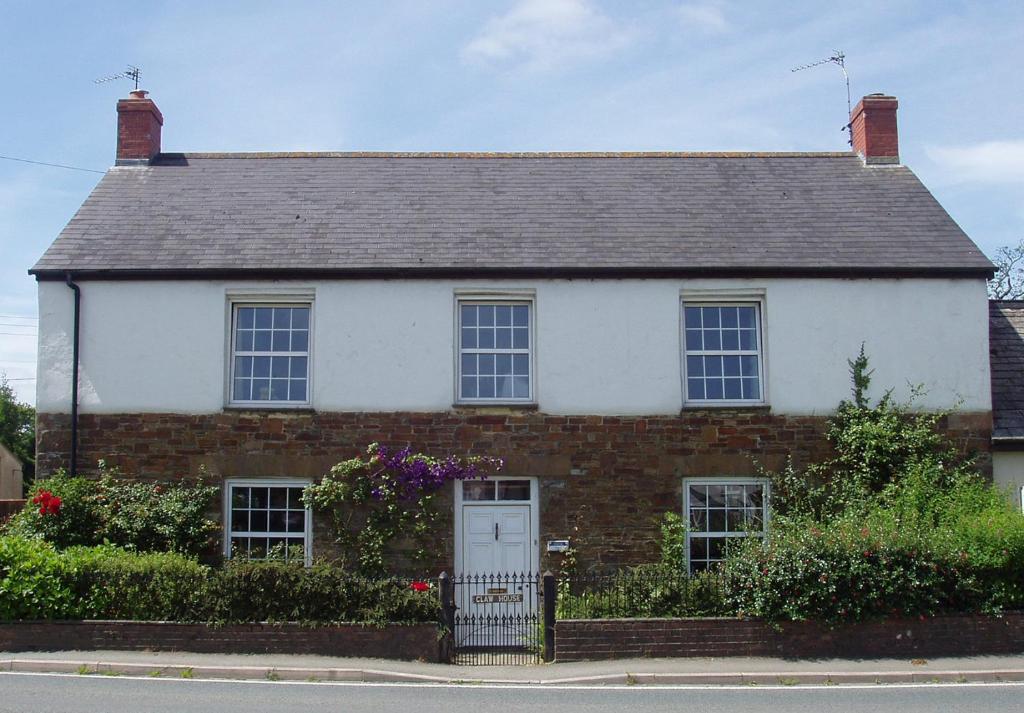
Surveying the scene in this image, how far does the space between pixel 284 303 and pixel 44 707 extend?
768 cm

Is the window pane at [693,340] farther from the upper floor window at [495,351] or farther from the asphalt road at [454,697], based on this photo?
the asphalt road at [454,697]

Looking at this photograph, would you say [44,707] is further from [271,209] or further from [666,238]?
[666,238]

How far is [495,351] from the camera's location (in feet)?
51.3

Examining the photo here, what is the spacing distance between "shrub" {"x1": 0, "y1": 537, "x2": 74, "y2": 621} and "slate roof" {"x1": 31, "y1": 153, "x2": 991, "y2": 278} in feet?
15.8

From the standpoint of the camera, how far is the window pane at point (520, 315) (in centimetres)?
1578

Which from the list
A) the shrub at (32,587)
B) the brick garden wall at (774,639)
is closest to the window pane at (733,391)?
the brick garden wall at (774,639)

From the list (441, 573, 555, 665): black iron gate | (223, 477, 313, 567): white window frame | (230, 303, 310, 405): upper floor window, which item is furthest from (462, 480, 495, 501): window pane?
(230, 303, 310, 405): upper floor window

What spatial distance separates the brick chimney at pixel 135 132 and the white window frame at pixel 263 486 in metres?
6.91

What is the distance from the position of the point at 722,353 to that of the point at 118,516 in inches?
363

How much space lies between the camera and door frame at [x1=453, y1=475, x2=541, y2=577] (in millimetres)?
14977

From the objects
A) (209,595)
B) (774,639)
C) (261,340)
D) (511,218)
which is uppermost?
(511,218)

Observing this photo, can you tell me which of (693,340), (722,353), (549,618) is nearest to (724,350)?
(722,353)

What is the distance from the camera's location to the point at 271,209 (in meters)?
17.1

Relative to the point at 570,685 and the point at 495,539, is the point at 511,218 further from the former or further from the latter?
the point at 570,685
